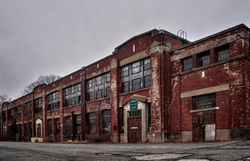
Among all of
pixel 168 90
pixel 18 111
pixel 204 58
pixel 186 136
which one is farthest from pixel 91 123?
pixel 18 111

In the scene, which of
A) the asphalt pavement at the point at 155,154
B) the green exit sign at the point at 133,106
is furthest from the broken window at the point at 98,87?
the asphalt pavement at the point at 155,154

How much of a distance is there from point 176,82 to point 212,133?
14.0 feet

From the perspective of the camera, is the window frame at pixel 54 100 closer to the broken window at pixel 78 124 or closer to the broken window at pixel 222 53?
the broken window at pixel 78 124

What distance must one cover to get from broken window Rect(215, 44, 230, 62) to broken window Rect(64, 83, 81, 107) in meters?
16.7

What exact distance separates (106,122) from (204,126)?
10.2m

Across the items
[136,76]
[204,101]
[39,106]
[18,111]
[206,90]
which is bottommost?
[18,111]

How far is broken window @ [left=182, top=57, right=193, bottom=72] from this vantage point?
655 inches

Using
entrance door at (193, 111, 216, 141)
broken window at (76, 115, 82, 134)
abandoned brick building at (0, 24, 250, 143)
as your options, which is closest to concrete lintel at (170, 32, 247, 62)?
abandoned brick building at (0, 24, 250, 143)

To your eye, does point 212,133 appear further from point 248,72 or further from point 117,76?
point 117,76

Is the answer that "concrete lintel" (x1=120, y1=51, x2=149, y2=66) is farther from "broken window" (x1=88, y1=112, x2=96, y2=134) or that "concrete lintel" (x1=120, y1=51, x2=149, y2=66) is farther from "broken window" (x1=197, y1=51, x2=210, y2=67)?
"broken window" (x1=88, y1=112, x2=96, y2=134)

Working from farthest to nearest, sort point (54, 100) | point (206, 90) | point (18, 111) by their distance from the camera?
point (18, 111), point (54, 100), point (206, 90)

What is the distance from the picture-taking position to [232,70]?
554 inches

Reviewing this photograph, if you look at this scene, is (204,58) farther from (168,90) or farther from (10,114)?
(10,114)

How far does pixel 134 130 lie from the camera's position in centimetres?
1923
